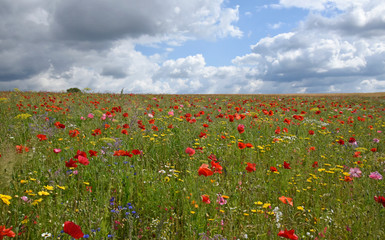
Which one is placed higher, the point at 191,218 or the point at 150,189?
the point at 150,189

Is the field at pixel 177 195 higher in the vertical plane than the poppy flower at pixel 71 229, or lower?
lower

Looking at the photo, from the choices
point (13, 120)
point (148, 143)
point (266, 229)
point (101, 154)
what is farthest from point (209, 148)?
point (13, 120)

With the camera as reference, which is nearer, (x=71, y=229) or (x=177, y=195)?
(x=71, y=229)

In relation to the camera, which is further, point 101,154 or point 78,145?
point 78,145

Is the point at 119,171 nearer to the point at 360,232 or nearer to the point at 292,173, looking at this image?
the point at 292,173

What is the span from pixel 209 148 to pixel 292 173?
1.52 metres

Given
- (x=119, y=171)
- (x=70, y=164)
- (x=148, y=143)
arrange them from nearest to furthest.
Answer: (x=70, y=164), (x=119, y=171), (x=148, y=143)

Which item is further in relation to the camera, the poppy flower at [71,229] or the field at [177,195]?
the field at [177,195]

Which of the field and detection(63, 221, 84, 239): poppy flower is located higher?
detection(63, 221, 84, 239): poppy flower

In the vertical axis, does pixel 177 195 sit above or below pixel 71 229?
below

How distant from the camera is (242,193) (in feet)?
11.1

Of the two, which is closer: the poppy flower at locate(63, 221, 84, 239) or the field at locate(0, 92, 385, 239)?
the poppy flower at locate(63, 221, 84, 239)

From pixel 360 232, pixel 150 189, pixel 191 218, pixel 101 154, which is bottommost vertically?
pixel 360 232

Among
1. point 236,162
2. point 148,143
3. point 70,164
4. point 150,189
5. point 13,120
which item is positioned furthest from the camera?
point 13,120
